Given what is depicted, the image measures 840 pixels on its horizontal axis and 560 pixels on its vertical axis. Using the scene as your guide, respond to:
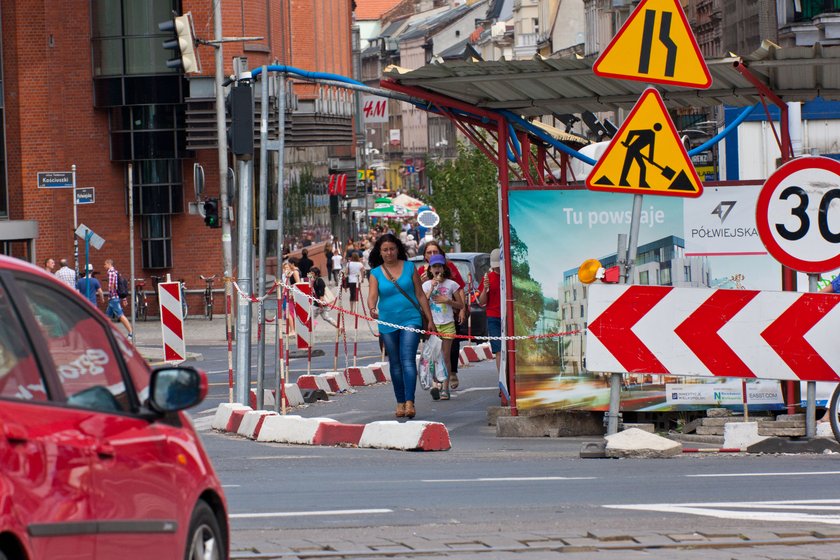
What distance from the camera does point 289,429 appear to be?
15938 mm

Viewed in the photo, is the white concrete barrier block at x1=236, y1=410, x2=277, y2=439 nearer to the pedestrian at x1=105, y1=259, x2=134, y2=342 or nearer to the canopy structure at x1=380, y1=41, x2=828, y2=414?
the canopy structure at x1=380, y1=41, x2=828, y2=414

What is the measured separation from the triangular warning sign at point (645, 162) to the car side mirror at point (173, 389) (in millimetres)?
7517

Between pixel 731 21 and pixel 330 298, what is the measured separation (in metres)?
13.8

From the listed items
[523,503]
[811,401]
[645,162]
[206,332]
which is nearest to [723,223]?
[811,401]

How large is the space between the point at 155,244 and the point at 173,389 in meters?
43.1

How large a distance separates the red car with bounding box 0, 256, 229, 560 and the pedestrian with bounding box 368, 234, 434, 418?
437 inches

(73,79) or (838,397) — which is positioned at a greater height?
(73,79)

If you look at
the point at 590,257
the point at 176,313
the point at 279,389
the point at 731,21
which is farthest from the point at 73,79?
the point at 590,257

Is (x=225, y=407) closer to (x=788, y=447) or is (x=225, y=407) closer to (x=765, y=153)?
(x=788, y=447)

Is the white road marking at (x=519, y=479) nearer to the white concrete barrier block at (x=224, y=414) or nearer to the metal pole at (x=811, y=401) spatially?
the metal pole at (x=811, y=401)

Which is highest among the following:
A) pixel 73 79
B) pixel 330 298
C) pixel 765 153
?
pixel 73 79

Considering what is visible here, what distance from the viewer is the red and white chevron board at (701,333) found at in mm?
13836

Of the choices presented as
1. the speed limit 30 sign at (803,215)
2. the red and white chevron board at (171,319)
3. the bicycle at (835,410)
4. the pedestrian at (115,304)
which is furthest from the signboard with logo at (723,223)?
the pedestrian at (115,304)

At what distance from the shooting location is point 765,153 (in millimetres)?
27078
